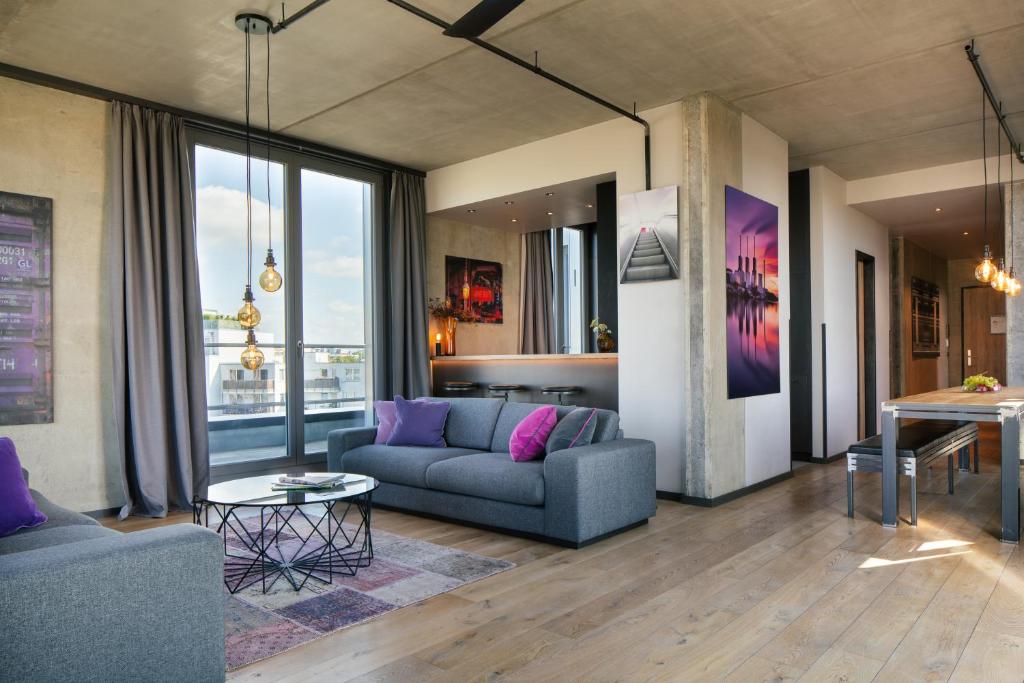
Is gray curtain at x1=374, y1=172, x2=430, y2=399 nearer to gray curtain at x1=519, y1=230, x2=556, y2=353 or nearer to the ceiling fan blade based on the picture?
gray curtain at x1=519, y1=230, x2=556, y2=353

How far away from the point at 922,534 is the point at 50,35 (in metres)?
6.06

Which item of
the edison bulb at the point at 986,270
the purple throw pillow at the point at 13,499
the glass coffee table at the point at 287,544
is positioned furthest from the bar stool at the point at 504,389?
the purple throw pillow at the point at 13,499

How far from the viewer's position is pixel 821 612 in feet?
9.95

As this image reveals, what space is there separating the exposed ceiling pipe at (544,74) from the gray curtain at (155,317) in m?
2.55

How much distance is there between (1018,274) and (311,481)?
22.7 ft

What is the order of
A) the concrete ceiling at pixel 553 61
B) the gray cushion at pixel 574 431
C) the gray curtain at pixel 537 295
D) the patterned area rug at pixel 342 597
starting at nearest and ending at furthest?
the patterned area rug at pixel 342 597 → the concrete ceiling at pixel 553 61 → the gray cushion at pixel 574 431 → the gray curtain at pixel 537 295

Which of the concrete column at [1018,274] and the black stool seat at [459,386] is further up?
the concrete column at [1018,274]

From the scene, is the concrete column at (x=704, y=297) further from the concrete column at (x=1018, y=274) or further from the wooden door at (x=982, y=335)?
the wooden door at (x=982, y=335)

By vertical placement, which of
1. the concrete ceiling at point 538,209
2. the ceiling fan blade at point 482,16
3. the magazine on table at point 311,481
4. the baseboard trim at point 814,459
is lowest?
the baseboard trim at point 814,459

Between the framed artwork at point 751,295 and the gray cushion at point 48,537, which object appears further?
the framed artwork at point 751,295

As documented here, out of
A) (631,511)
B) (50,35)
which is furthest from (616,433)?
(50,35)

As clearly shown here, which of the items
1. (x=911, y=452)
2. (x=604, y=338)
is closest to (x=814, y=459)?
(x=604, y=338)

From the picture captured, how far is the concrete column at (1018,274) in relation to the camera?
22.6 ft

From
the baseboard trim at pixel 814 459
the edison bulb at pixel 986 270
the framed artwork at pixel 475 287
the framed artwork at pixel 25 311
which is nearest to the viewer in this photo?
the framed artwork at pixel 25 311
